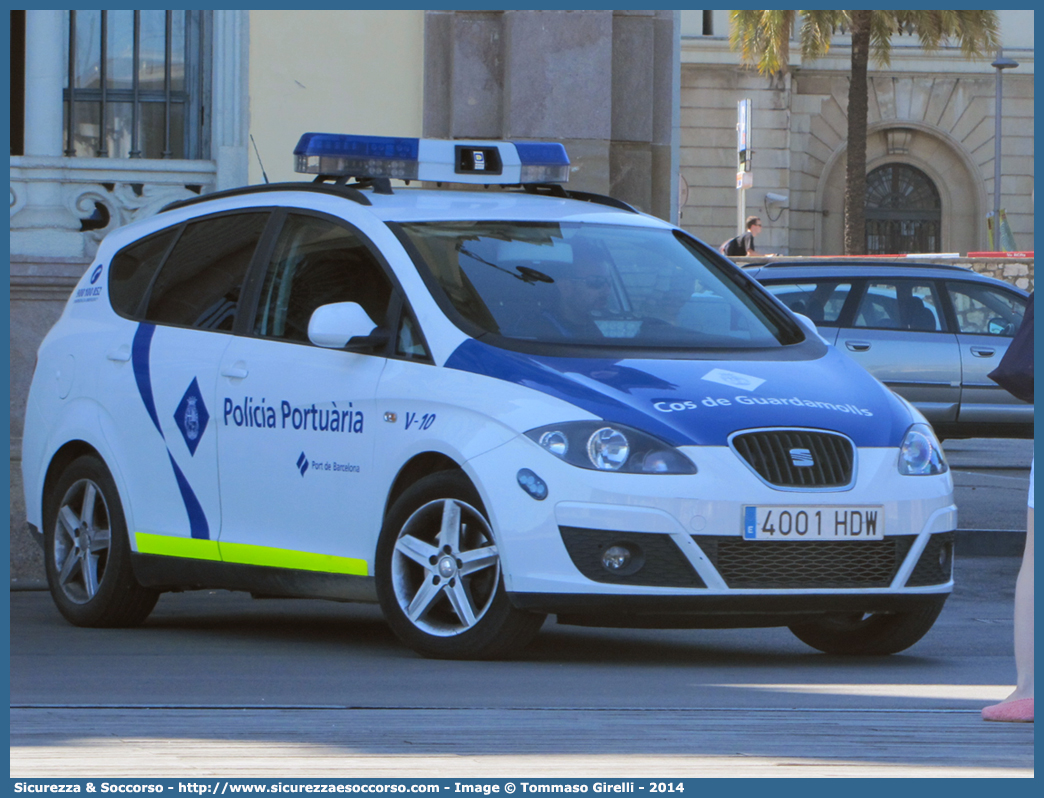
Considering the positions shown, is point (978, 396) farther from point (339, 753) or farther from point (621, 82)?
point (339, 753)

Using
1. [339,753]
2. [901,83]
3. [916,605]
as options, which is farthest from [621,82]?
[901,83]

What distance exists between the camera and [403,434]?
696cm

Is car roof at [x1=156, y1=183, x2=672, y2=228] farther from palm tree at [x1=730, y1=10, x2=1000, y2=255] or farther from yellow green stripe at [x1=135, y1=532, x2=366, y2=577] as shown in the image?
palm tree at [x1=730, y1=10, x2=1000, y2=255]

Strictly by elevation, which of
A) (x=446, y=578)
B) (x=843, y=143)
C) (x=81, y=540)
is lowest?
(x=81, y=540)

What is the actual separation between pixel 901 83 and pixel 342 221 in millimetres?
39015

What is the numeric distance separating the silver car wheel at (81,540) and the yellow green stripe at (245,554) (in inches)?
13.0

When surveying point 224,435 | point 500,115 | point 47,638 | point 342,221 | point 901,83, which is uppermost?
point 901,83

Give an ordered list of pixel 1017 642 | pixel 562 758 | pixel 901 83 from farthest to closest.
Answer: pixel 901 83 < pixel 1017 642 < pixel 562 758

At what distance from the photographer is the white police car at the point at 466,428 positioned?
21.4 feet

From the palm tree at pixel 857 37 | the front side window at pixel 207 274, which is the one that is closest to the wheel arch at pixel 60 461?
the front side window at pixel 207 274

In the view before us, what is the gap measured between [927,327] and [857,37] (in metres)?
22.2

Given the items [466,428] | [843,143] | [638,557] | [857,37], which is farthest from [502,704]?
[843,143]

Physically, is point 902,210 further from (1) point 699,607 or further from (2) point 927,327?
(1) point 699,607

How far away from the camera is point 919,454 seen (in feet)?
22.7
